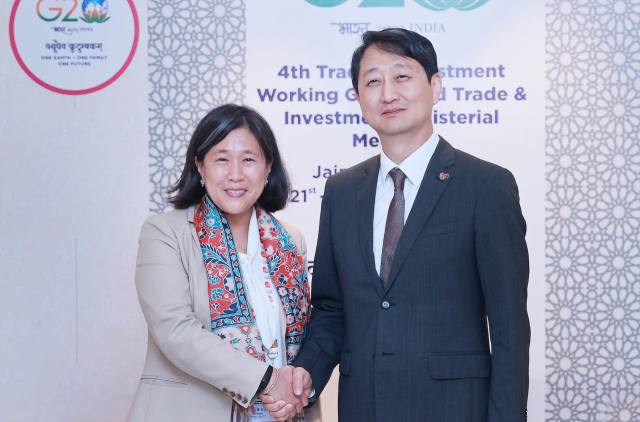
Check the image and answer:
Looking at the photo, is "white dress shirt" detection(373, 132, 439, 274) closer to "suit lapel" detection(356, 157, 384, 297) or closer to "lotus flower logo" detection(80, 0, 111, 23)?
"suit lapel" detection(356, 157, 384, 297)

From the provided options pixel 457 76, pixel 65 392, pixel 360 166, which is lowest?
pixel 65 392

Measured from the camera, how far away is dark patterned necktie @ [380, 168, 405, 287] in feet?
6.60

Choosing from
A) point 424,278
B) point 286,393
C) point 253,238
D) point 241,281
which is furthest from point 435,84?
point 286,393

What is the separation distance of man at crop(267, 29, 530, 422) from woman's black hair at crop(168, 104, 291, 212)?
0.39 metres

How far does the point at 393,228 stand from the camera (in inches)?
80.2

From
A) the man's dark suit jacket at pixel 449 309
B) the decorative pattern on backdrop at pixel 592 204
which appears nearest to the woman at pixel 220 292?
the man's dark suit jacket at pixel 449 309

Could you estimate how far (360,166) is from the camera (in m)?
2.32

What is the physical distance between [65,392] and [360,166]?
90.0 inches

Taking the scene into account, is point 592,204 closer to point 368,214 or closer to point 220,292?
point 368,214

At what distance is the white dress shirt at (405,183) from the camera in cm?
208

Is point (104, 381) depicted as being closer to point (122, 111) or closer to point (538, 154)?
point (122, 111)

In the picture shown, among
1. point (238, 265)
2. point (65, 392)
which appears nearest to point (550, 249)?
point (238, 265)

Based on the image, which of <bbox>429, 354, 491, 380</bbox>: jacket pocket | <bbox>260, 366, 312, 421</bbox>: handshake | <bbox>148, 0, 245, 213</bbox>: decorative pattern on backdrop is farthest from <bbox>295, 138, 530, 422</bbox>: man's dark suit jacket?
<bbox>148, 0, 245, 213</bbox>: decorative pattern on backdrop

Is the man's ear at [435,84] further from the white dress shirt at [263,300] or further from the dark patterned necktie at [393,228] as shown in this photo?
the white dress shirt at [263,300]
